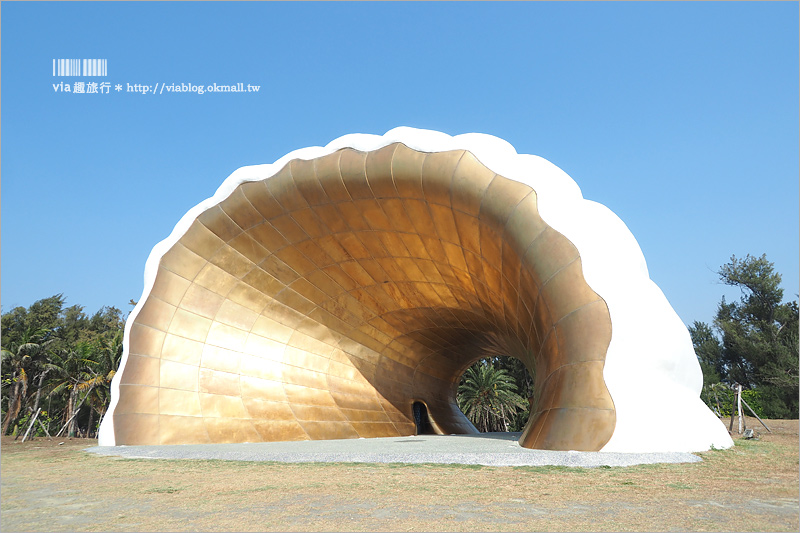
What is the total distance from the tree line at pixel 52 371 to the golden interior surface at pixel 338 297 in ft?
50.7

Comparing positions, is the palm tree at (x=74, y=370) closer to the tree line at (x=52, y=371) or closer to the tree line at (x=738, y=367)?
the tree line at (x=52, y=371)

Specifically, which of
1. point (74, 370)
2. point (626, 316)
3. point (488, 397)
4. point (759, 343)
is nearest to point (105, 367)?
point (74, 370)

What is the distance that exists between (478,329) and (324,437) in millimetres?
6089

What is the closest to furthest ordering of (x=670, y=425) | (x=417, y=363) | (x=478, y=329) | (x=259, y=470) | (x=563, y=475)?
(x=563, y=475)
(x=259, y=470)
(x=670, y=425)
(x=478, y=329)
(x=417, y=363)

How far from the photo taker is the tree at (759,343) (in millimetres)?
37203

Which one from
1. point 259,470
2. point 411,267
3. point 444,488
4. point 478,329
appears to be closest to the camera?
point 444,488

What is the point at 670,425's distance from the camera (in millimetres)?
9828

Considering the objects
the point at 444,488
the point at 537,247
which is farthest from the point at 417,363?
the point at 444,488

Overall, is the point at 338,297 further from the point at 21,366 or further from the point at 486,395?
the point at 21,366

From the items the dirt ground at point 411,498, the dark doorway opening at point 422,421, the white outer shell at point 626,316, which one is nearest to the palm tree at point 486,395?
the dark doorway opening at point 422,421

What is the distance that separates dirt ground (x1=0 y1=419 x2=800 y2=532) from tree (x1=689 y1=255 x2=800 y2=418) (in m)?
34.2

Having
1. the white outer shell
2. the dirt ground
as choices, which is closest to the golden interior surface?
the white outer shell

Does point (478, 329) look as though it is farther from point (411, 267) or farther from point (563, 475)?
point (563, 475)

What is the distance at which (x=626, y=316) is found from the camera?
10.2 meters
